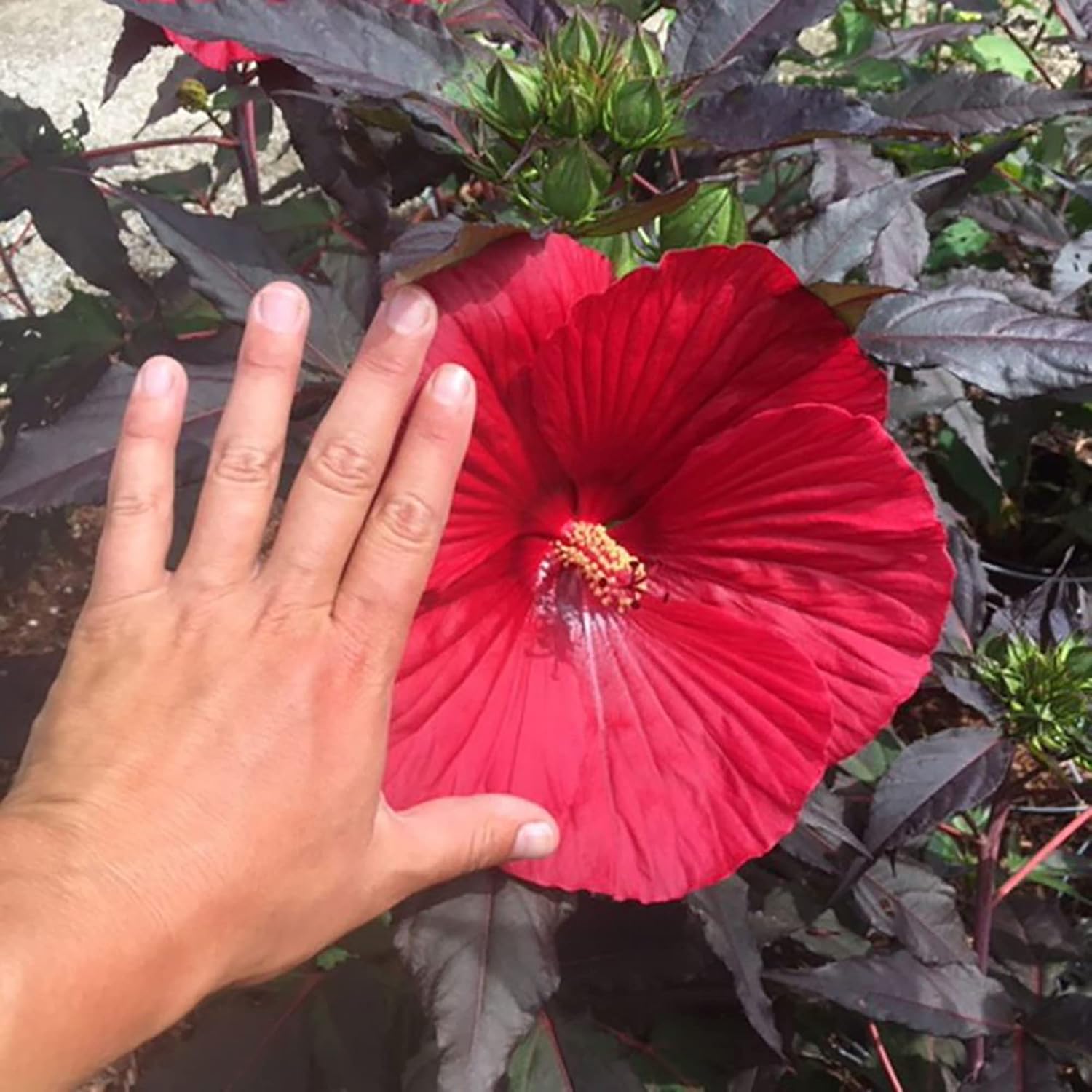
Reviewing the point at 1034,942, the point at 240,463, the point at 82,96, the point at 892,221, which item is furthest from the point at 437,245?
the point at 82,96

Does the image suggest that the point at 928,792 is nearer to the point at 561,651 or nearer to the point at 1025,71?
the point at 561,651

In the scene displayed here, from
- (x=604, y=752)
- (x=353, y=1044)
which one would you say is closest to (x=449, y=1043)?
(x=604, y=752)

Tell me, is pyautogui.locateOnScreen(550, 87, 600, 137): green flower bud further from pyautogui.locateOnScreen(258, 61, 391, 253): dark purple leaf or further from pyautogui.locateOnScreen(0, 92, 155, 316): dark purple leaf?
pyautogui.locateOnScreen(0, 92, 155, 316): dark purple leaf

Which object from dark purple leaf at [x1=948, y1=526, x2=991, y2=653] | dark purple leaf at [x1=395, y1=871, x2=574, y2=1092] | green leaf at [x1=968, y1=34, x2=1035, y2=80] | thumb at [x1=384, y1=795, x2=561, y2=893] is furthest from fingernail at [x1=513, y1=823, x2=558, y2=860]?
green leaf at [x1=968, y1=34, x2=1035, y2=80]

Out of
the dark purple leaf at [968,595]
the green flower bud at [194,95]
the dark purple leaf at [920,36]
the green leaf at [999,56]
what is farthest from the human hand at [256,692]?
the green leaf at [999,56]

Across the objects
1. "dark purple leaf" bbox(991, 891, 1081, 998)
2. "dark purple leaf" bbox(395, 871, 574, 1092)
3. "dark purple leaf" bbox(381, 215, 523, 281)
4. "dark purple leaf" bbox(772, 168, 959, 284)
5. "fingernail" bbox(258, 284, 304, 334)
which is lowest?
"dark purple leaf" bbox(991, 891, 1081, 998)

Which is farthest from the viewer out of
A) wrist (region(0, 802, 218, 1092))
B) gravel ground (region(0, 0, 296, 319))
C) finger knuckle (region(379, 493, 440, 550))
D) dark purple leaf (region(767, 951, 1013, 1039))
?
gravel ground (region(0, 0, 296, 319))

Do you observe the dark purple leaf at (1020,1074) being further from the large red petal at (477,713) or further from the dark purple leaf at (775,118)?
the dark purple leaf at (775,118)
